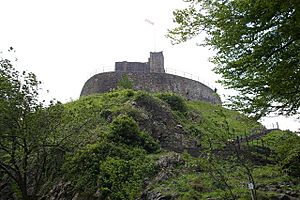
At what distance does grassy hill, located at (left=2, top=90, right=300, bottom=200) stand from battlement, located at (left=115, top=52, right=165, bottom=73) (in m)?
18.3

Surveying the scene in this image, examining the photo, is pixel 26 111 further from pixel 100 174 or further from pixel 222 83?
pixel 222 83

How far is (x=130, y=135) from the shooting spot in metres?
17.3

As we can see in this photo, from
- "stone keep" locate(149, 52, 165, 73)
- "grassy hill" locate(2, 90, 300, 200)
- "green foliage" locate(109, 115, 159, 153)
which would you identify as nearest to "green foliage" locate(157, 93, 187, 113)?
"grassy hill" locate(2, 90, 300, 200)

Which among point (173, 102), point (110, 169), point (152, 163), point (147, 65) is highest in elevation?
point (147, 65)

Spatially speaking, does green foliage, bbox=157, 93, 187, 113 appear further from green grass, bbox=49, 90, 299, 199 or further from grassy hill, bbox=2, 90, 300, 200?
grassy hill, bbox=2, 90, 300, 200

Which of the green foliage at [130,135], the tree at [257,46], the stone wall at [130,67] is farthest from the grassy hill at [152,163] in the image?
the stone wall at [130,67]

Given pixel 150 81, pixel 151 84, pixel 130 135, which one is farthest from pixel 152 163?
pixel 150 81

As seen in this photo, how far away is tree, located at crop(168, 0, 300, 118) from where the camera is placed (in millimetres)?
4859

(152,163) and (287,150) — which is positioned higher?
(287,150)

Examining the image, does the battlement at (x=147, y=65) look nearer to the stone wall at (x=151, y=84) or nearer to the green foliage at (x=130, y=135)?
the stone wall at (x=151, y=84)

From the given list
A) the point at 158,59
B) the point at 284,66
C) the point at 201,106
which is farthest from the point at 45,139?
the point at 158,59

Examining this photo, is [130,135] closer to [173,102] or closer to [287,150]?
[173,102]

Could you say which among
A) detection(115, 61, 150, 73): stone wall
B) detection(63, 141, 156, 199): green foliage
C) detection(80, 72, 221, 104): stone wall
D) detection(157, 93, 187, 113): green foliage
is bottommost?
detection(63, 141, 156, 199): green foliage

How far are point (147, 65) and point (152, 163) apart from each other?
85.8ft
